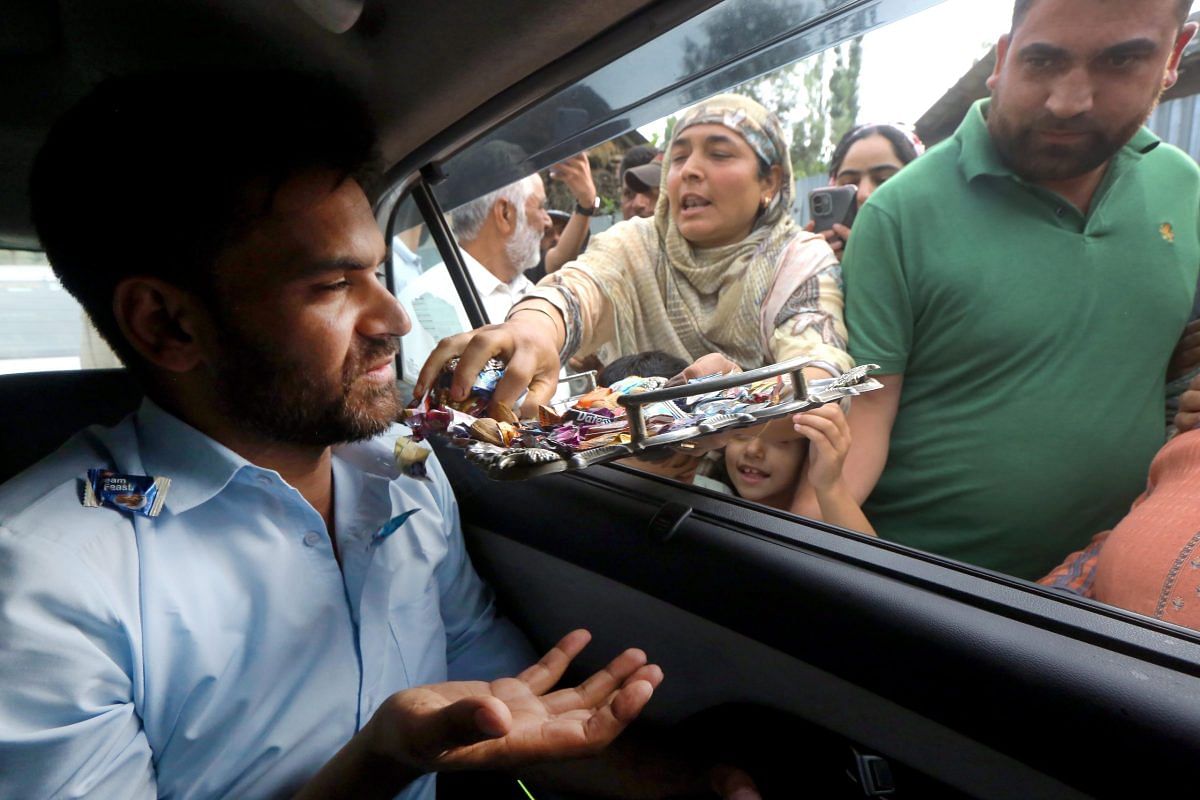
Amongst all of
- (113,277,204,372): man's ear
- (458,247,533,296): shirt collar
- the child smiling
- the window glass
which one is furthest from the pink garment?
the window glass

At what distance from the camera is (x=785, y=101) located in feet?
4.65

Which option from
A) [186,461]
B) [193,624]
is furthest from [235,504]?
[193,624]

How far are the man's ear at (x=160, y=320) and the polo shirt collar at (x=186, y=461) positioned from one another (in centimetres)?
10

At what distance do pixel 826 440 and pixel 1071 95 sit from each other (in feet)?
2.13

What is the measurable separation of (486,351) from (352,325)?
31 centimetres

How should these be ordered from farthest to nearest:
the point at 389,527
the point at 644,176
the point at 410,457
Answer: the point at 644,176, the point at 410,457, the point at 389,527

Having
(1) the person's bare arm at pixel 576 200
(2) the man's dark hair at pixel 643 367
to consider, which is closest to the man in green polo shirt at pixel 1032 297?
(2) the man's dark hair at pixel 643 367

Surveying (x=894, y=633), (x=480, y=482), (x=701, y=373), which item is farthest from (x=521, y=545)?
(x=894, y=633)

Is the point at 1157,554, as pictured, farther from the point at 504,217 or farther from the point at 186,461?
the point at 504,217

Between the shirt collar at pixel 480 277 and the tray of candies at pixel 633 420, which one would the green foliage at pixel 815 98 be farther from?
A: the shirt collar at pixel 480 277

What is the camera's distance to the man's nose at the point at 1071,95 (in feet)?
3.44

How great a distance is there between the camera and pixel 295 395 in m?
1.20

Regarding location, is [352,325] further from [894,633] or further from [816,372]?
[894,633]

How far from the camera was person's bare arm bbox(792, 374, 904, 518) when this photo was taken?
4.49 ft
